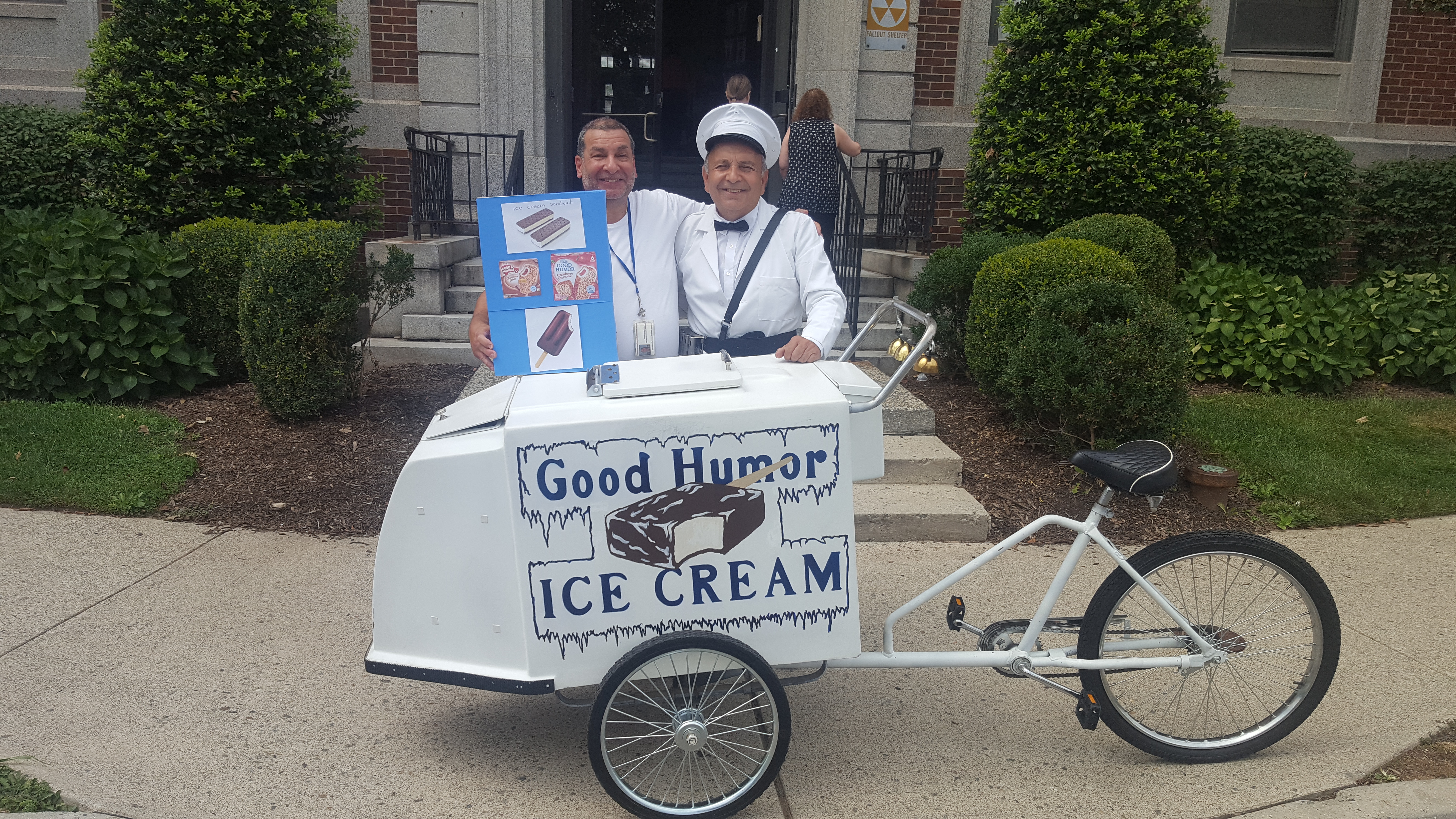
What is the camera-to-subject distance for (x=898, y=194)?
939 cm

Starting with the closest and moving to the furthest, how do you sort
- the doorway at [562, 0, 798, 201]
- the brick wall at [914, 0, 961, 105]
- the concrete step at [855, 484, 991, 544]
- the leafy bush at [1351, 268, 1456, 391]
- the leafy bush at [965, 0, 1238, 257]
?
the concrete step at [855, 484, 991, 544] < the leafy bush at [1351, 268, 1456, 391] < the leafy bush at [965, 0, 1238, 257] < the brick wall at [914, 0, 961, 105] < the doorway at [562, 0, 798, 201]

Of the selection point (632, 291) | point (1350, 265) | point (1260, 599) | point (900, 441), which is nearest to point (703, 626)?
point (632, 291)

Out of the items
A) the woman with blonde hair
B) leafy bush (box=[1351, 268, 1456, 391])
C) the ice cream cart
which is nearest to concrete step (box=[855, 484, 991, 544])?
the ice cream cart

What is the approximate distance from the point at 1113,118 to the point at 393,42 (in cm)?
641

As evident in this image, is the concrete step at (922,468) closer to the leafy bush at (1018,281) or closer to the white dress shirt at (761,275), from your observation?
the leafy bush at (1018,281)

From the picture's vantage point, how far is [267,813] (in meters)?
2.67

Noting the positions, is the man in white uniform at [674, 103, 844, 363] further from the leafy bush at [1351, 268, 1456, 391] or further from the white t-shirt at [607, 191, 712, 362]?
the leafy bush at [1351, 268, 1456, 391]

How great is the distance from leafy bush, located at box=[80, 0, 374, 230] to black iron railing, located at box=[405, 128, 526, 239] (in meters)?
1.03

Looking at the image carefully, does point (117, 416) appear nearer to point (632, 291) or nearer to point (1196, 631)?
point (632, 291)

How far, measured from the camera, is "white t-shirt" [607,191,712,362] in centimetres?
326

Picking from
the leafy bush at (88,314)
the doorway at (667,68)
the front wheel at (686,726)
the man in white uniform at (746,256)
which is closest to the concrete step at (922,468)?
the man in white uniform at (746,256)

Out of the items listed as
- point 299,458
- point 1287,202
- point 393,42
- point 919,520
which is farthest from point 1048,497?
point 393,42

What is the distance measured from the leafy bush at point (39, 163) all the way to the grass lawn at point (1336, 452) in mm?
8453

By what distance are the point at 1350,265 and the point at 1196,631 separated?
29.9 feet
